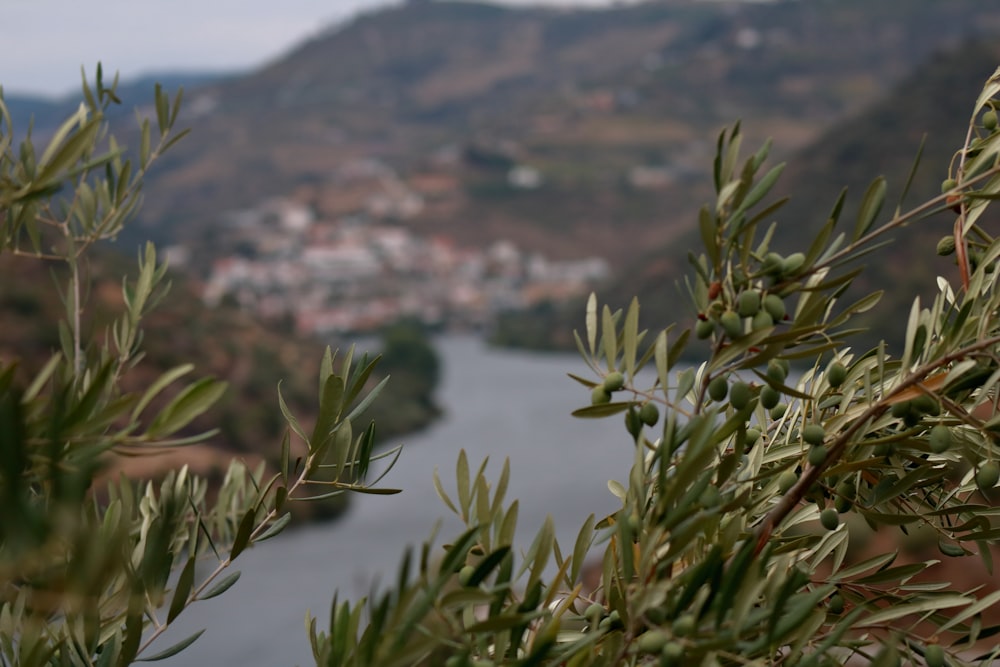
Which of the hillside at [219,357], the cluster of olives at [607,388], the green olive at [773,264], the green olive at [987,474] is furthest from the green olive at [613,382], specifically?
the hillside at [219,357]

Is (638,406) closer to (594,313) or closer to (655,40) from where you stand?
(594,313)

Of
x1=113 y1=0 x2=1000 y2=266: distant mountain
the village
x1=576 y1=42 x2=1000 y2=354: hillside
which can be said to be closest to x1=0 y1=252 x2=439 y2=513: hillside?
x1=576 y1=42 x2=1000 y2=354: hillside

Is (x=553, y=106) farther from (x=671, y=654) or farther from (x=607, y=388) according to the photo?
(x=671, y=654)

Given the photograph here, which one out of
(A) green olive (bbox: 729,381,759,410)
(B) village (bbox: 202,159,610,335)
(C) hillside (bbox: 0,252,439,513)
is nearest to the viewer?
(A) green olive (bbox: 729,381,759,410)

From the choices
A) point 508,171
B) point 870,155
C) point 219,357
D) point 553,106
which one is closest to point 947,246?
point 219,357

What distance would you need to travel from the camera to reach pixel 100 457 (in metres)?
0.39

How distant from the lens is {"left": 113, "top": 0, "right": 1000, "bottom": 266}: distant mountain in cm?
4516

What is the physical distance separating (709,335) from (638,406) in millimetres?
58

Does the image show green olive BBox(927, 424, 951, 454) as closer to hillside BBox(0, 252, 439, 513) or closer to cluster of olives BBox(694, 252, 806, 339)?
cluster of olives BBox(694, 252, 806, 339)

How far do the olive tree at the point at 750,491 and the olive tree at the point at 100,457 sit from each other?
0.32 ft

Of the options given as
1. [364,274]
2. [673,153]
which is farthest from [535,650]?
[673,153]

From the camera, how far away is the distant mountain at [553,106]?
148ft

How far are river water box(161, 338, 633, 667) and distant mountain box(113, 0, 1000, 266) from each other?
1796 centimetres

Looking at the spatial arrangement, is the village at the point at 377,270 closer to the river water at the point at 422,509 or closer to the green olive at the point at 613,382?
the river water at the point at 422,509
